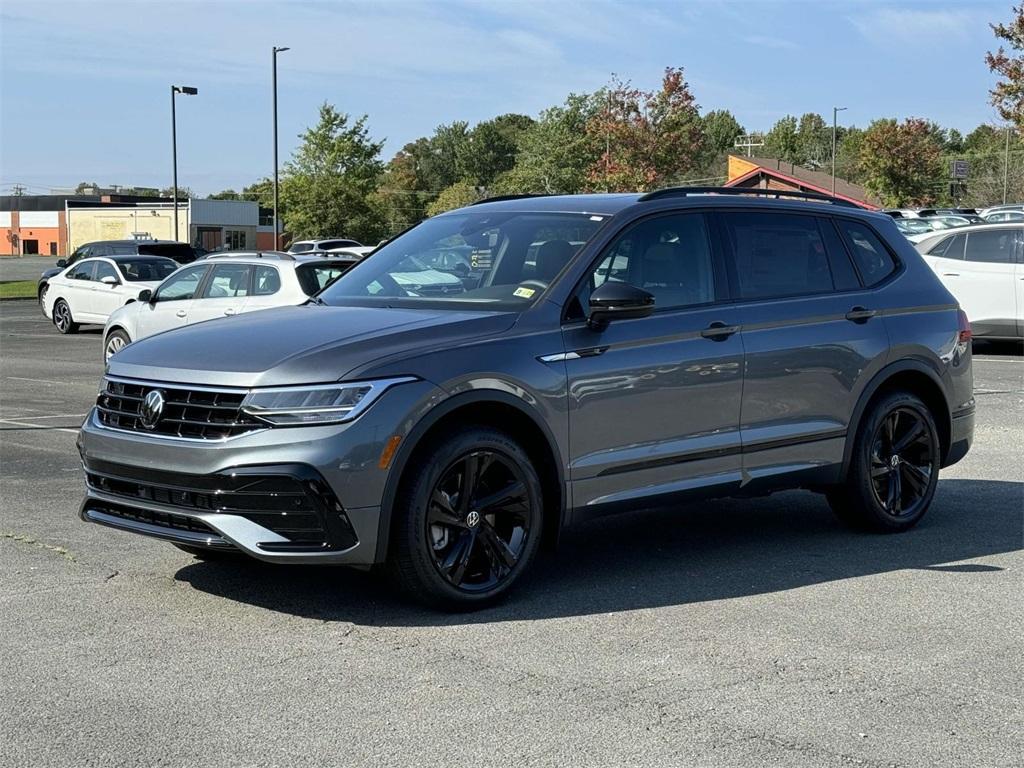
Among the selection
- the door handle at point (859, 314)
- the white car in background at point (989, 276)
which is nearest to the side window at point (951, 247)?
the white car in background at point (989, 276)

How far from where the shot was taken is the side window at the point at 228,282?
1634cm

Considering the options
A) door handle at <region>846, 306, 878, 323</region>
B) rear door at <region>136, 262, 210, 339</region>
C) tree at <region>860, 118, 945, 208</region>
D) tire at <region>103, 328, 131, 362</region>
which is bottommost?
tire at <region>103, 328, 131, 362</region>

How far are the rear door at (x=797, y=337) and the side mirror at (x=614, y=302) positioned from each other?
84 cm

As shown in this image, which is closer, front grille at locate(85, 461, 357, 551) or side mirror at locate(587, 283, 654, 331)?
front grille at locate(85, 461, 357, 551)

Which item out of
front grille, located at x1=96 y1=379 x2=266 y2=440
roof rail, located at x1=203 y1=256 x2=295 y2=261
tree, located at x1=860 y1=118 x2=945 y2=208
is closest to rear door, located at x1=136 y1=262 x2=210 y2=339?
roof rail, located at x1=203 y1=256 x2=295 y2=261

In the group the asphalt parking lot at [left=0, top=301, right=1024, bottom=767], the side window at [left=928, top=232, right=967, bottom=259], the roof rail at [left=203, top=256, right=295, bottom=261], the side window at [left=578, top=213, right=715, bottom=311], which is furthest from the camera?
the side window at [left=928, top=232, right=967, bottom=259]

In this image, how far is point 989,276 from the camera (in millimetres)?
18703

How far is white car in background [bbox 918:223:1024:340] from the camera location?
18.6 m

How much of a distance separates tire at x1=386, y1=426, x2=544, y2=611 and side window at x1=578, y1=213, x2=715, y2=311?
1.09 meters

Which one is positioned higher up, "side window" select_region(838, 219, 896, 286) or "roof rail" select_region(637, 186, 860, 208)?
"roof rail" select_region(637, 186, 860, 208)

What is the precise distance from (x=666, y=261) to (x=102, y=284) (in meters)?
20.7

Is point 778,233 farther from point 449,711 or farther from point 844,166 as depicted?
point 844,166

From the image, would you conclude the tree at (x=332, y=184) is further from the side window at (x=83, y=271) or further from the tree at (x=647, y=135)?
the side window at (x=83, y=271)

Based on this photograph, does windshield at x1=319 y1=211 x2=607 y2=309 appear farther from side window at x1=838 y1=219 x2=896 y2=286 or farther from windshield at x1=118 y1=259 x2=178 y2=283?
windshield at x1=118 y1=259 x2=178 y2=283
